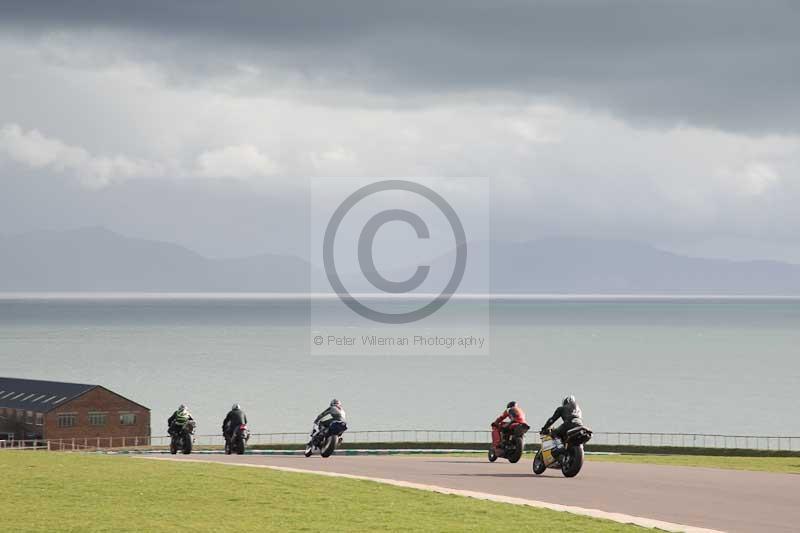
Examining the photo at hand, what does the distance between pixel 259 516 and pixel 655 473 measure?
14.3 metres

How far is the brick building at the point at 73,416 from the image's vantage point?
112m

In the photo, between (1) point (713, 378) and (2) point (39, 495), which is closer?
(2) point (39, 495)

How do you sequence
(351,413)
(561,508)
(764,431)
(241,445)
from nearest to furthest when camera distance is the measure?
(561,508) → (241,445) → (764,431) → (351,413)

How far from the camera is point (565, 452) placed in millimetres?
29672

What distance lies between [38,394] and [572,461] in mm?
99674

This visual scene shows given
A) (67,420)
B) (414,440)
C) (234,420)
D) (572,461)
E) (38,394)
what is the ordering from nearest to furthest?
(572,461), (234,420), (67,420), (414,440), (38,394)

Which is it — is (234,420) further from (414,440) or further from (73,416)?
(73,416)

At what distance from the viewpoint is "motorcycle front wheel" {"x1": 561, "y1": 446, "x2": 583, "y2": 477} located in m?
29.4

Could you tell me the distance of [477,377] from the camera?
196m

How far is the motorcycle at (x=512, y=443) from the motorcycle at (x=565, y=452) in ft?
13.7

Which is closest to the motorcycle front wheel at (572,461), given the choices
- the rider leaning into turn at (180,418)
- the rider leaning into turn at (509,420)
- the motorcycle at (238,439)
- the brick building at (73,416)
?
the rider leaning into turn at (509,420)

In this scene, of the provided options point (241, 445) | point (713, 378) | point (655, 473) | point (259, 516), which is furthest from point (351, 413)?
point (259, 516)

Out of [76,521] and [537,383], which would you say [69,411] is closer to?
[537,383]

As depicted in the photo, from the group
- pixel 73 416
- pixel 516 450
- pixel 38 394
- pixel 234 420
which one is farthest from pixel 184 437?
pixel 38 394
